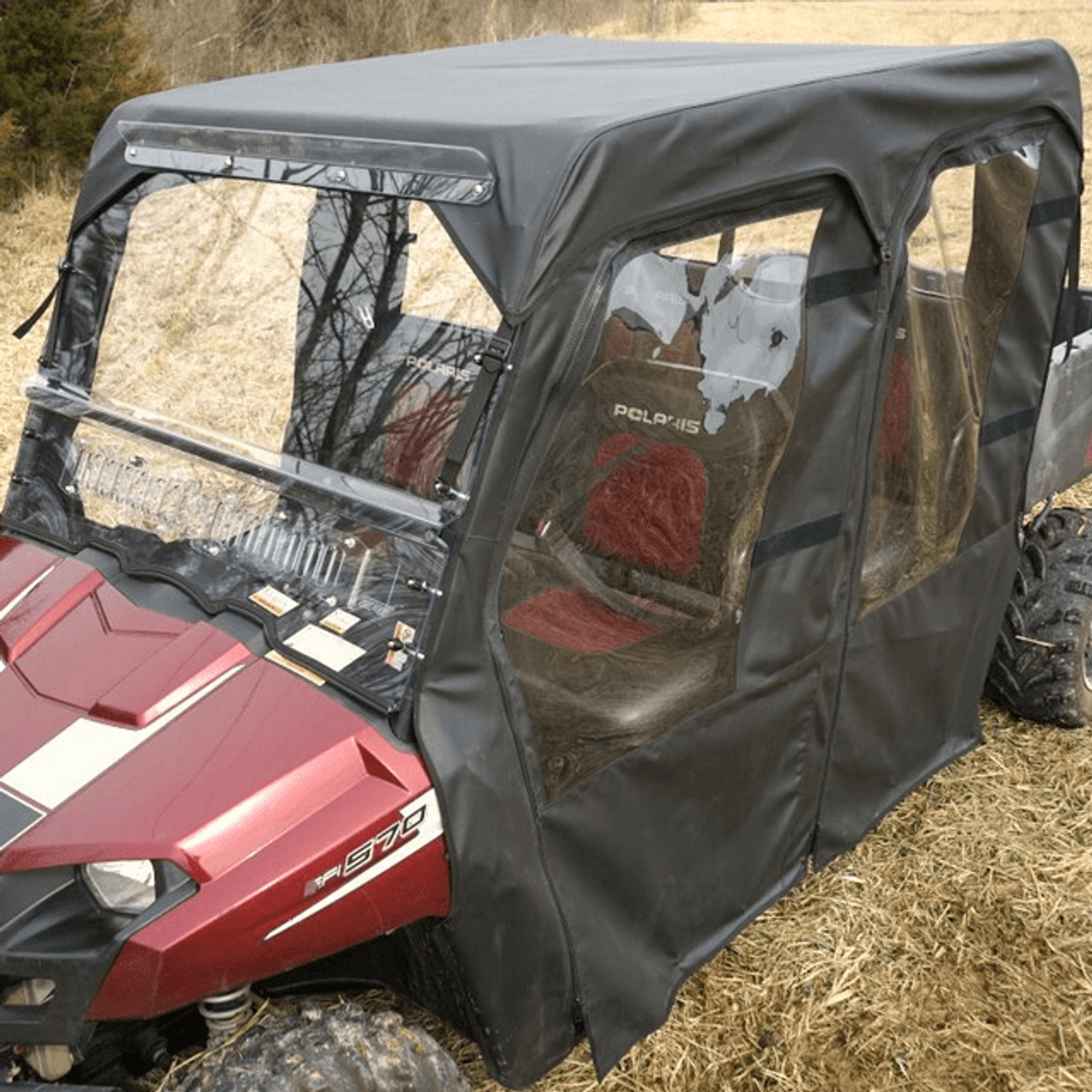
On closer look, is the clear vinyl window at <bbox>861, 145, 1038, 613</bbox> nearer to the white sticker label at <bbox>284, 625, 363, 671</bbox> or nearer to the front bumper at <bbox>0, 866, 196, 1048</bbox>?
the white sticker label at <bbox>284, 625, 363, 671</bbox>

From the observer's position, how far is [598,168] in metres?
2.32

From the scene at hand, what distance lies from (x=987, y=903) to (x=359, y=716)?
78.4 inches

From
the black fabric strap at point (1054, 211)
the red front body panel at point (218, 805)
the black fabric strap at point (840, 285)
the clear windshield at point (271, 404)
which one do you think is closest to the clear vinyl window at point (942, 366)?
the black fabric strap at point (1054, 211)

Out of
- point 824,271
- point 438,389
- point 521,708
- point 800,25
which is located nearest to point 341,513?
point 438,389

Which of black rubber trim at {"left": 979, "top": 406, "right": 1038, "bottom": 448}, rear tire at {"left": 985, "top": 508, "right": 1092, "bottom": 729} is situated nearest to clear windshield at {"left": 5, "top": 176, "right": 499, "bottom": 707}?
black rubber trim at {"left": 979, "top": 406, "right": 1038, "bottom": 448}

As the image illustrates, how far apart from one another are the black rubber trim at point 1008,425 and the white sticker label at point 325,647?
1745mm

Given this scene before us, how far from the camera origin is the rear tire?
4.16m

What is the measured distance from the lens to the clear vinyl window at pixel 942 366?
10.3ft

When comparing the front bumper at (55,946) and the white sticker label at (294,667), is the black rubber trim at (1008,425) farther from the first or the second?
the front bumper at (55,946)

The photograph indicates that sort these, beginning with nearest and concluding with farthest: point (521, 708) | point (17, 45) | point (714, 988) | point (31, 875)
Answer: point (31, 875)
point (521, 708)
point (714, 988)
point (17, 45)

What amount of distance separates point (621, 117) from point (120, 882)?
4.85 ft

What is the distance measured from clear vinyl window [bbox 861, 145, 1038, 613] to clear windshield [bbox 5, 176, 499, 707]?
1043 mm

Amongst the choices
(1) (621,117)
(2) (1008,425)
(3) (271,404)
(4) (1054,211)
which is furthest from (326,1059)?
(4) (1054,211)

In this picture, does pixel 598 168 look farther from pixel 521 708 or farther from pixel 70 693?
pixel 70 693
